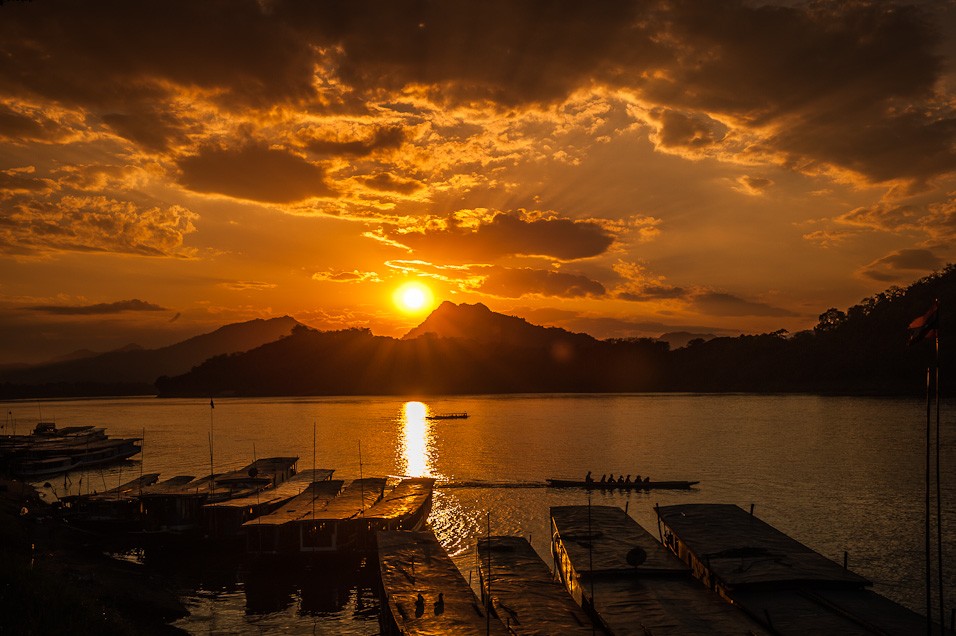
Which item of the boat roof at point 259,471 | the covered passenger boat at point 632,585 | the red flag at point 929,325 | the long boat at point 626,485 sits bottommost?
the long boat at point 626,485

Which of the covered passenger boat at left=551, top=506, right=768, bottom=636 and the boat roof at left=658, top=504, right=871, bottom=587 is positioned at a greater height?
the boat roof at left=658, top=504, right=871, bottom=587

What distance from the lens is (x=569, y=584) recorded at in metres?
32.8

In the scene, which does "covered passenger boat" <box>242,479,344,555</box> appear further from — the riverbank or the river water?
the riverbank

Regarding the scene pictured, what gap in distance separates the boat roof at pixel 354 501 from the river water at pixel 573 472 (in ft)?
13.6

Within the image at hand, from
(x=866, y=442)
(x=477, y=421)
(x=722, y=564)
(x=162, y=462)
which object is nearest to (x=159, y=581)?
(x=722, y=564)

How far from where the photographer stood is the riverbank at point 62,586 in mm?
24516

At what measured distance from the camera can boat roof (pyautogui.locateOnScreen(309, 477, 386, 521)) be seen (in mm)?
45906

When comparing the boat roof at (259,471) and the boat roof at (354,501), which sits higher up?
the boat roof at (354,501)

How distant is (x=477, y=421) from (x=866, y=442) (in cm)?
10132

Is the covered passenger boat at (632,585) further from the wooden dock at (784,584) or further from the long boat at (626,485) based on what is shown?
the long boat at (626,485)

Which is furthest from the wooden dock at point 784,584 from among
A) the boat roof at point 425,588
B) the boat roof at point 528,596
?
the boat roof at point 425,588

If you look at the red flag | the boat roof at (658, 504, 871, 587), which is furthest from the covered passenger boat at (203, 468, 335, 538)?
the red flag

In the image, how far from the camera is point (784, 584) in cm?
2773

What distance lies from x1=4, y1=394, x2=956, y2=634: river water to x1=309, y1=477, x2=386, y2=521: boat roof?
415 centimetres
